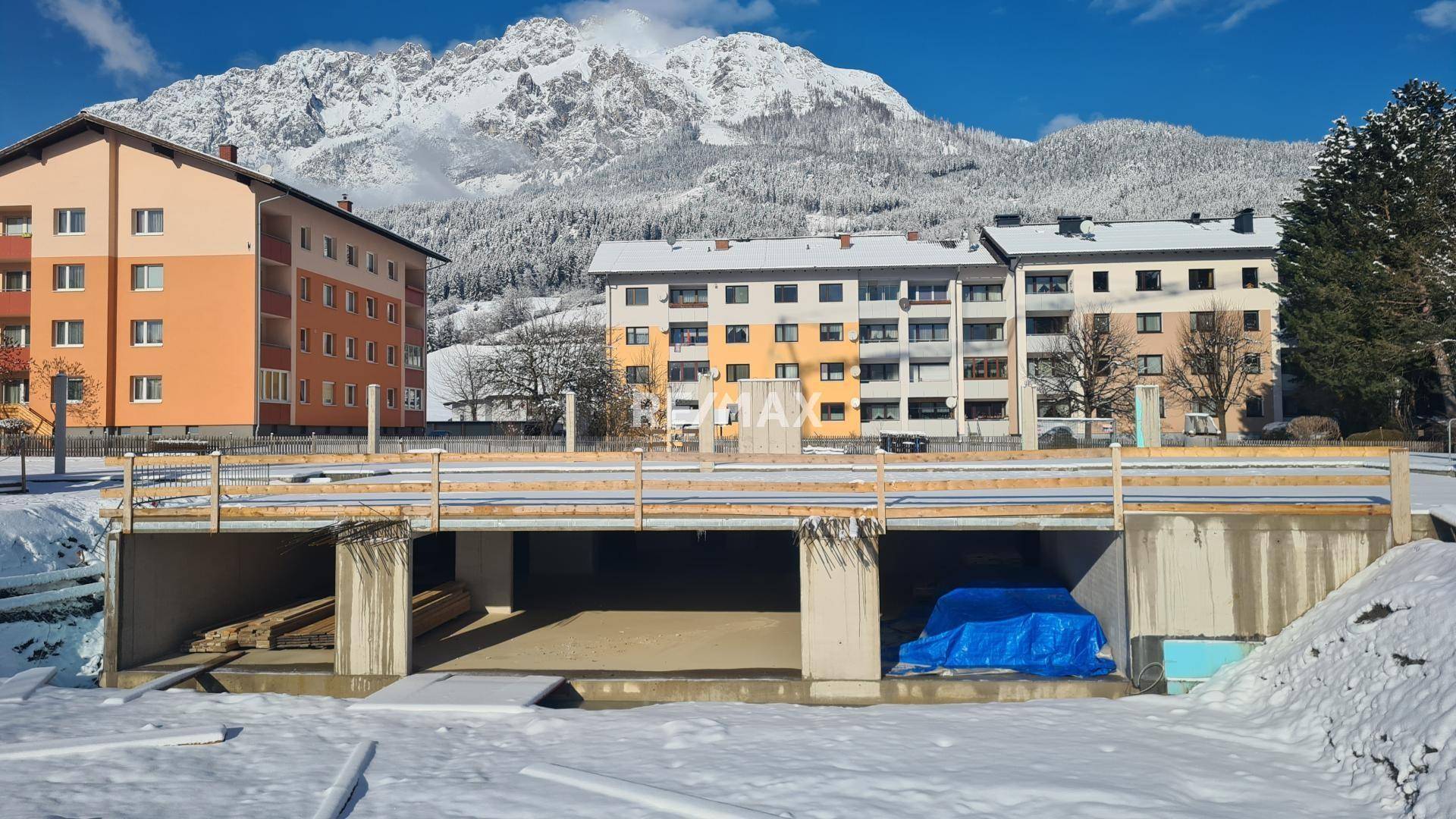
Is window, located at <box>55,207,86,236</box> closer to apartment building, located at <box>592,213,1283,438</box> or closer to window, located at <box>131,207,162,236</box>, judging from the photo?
window, located at <box>131,207,162,236</box>

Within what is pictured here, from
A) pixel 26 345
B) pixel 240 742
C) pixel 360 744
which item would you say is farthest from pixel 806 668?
pixel 26 345

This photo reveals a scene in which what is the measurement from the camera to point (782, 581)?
71.9 feet

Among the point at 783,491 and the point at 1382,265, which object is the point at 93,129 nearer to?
the point at 783,491

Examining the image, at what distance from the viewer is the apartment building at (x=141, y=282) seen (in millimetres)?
38188

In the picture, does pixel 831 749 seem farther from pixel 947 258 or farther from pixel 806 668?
pixel 947 258

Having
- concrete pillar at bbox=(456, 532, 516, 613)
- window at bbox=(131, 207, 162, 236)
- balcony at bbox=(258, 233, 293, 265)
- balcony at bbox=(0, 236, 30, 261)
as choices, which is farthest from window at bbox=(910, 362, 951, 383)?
balcony at bbox=(0, 236, 30, 261)

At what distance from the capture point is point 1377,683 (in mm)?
9797

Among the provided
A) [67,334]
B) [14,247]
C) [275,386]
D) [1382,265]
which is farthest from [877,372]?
[14,247]

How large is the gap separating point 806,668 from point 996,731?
3.38 m

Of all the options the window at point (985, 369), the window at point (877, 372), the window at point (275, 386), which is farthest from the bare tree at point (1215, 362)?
the window at point (275, 386)

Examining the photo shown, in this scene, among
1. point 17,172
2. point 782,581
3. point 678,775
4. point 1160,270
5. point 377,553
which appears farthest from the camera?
point 1160,270

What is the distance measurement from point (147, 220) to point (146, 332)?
190 inches

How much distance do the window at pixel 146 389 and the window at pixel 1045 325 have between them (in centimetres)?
4480

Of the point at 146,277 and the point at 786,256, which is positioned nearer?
the point at 146,277
